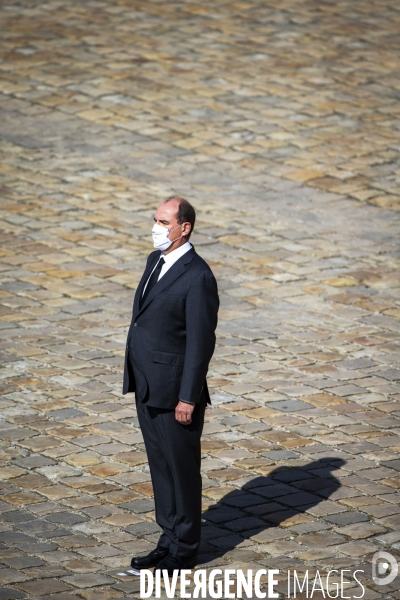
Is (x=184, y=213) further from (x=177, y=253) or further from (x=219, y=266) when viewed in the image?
(x=219, y=266)

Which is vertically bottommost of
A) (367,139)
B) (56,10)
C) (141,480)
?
(141,480)

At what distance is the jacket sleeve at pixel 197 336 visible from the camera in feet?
15.4

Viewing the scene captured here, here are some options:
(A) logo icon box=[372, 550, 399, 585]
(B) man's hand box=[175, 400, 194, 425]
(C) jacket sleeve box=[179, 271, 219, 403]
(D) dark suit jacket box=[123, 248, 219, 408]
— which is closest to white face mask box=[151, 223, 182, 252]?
(D) dark suit jacket box=[123, 248, 219, 408]

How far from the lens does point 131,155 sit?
11859 millimetres

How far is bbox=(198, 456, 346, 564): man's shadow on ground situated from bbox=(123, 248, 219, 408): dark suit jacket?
3.06 feet

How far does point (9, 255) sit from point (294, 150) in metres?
4.14

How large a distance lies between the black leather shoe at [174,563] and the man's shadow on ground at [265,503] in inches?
5.9

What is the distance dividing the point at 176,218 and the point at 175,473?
1261mm

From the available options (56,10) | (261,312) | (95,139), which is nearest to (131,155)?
(95,139)

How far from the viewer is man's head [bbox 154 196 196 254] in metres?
4.80

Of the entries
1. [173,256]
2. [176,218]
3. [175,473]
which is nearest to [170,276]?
[173,256]

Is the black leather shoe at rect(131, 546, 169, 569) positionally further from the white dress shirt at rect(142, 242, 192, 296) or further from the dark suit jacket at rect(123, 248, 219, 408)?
the white dress shirt at rect(142, 242, 192, 296)

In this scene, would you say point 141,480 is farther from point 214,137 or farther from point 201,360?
point 214,137

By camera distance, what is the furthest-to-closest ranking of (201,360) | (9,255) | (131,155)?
1. (131,155)
2. (9,255)
3. (201,360)
